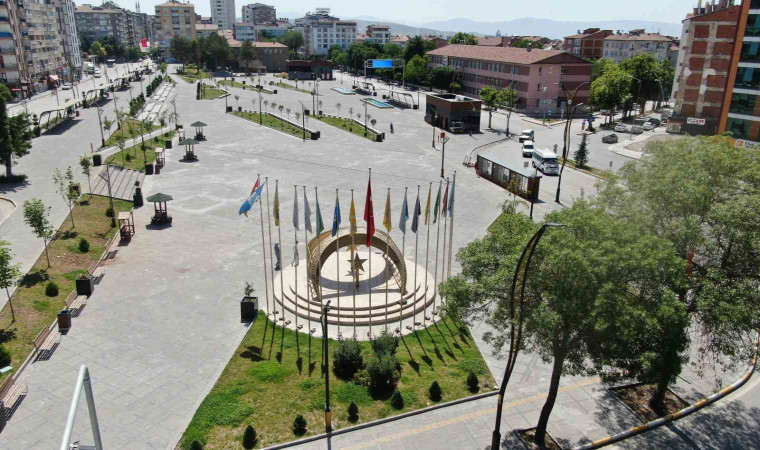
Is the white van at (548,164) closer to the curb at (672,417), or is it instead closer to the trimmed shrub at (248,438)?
the curb at (672,417)

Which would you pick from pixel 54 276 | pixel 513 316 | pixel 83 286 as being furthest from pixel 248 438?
pixel 54 276

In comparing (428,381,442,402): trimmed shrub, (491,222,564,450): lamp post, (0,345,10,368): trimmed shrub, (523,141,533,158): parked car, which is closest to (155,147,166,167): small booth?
(0,345,10,368): trimmed shrub

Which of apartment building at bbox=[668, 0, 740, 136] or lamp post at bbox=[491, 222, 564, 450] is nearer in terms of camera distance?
lamp post at bbox=[491, 222, 564, 450]

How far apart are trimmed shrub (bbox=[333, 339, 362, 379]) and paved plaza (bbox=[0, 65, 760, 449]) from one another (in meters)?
3.58

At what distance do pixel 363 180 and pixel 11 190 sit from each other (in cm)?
3033

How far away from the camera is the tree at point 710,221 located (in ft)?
60.0

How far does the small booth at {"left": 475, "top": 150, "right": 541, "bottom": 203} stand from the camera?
47438mm

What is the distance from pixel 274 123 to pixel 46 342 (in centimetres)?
6064

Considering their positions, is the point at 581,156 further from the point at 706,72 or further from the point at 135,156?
the point at 135,156

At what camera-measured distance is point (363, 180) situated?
53375mm

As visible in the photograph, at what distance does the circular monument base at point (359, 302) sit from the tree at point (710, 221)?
11001 millimetres

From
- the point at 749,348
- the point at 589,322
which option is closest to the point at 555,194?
the point at 749,348

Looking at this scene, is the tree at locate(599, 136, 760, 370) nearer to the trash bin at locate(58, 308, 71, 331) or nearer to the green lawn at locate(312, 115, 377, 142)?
the trash bin at locate(58, 308, 71, 331)

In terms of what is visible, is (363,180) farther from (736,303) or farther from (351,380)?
(736,303)
